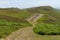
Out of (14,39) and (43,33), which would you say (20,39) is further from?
(43,33)

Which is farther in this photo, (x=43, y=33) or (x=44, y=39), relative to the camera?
Answer: (x=43, y=33)

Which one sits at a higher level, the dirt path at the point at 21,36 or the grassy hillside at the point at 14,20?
the dirt path at the point at 21,36

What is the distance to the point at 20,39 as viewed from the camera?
132 ft

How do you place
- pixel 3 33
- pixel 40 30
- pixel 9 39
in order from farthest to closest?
pixel 40 30 < pixel 3 33 < pixel 9 39

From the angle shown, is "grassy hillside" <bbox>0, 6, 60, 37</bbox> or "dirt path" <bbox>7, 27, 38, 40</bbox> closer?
"dirt path" <bbox>7, 27, 38, 40</bbox>

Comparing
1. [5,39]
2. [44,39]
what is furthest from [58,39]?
[5,39]

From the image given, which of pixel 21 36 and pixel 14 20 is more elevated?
pixel 21 36

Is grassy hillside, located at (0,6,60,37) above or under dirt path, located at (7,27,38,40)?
under

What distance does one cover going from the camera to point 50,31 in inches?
1935

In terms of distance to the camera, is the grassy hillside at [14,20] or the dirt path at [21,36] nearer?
the dirt path at [21,36]

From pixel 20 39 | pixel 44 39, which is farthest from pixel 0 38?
pixel 44 39

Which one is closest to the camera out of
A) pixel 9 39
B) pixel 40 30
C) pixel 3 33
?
pixel 9 39

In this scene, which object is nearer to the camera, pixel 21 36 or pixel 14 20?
pixel 21 36

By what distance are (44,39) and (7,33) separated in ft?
34.8
